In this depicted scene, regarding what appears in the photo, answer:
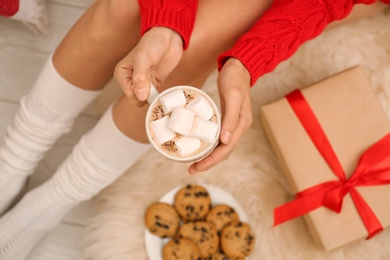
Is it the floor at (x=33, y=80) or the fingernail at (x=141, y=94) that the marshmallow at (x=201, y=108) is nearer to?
the fingernail at (x=141, y=94)

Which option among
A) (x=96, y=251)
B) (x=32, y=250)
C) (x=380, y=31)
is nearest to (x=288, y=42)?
(x=380, y=31)

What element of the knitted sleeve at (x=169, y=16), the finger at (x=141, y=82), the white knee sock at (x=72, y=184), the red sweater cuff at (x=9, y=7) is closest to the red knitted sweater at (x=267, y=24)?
the knitted sleeve at (x=169, y=16)

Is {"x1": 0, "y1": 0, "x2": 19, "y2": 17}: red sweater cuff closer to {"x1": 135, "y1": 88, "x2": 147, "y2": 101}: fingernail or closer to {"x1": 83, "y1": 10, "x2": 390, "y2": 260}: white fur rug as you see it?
{"x1": 83, "y1": 10, "x2": 390, "y2": 260}: white fur rug

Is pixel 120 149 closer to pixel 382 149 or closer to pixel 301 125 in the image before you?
pixel 301 125

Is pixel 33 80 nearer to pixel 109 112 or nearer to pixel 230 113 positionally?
pixel 109 112

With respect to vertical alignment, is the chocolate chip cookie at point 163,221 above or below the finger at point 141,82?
below

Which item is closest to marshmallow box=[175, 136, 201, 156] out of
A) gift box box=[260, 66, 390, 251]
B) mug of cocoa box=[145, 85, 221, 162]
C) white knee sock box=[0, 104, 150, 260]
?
mug of cocoa box=[145, 85, 221, 162]
